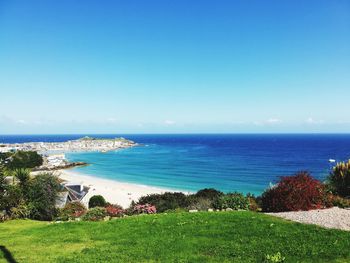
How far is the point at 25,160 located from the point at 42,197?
254 ft

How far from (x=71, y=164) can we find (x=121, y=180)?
39365 mm

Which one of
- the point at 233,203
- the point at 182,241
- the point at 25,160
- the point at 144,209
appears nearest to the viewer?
the point at 182,241

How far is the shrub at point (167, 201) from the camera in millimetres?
20016

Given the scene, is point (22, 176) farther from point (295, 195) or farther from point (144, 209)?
point (295, 195)

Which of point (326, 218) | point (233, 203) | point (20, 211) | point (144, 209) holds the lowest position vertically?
point (20, 211)

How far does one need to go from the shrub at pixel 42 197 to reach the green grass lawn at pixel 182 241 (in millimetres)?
6379

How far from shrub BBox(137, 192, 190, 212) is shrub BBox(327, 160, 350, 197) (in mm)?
8802

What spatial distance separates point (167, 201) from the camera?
20.8 metres

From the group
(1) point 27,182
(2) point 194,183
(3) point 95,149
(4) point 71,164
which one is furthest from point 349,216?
(3) point 95,149

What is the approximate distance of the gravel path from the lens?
38.9ft

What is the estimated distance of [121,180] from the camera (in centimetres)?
6606

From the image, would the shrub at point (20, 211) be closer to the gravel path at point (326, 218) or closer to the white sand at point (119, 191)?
the gravel path at point (326, 218)

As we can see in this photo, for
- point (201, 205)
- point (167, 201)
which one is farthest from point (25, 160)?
point (201, 205)

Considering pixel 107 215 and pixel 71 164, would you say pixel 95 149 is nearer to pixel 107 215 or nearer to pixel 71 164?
pixel 71 164
